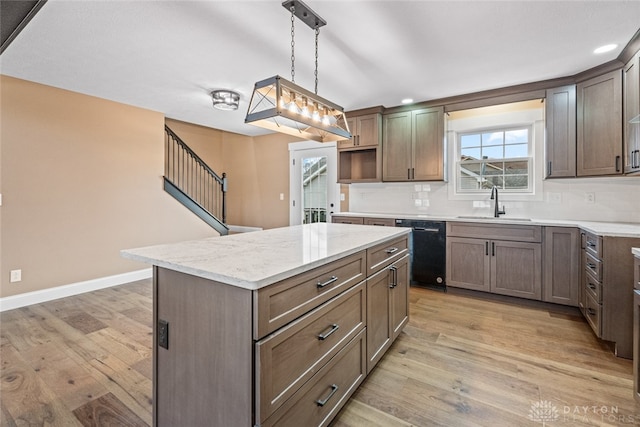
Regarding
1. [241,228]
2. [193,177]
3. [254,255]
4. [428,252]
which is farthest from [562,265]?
[193,177]

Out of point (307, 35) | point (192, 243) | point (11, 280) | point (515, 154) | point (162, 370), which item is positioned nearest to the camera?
point (162, 370)

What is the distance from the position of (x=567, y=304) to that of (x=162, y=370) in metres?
3.63

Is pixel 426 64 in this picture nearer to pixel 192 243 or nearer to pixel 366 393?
pixel 192 243

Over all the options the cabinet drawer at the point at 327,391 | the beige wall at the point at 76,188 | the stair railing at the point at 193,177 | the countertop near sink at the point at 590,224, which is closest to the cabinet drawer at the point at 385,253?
the cabinet drawer at the point at 327,391

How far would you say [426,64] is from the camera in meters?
2.94

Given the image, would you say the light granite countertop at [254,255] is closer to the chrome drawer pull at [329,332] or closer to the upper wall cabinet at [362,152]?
the chrome drawer pull at [329,332]

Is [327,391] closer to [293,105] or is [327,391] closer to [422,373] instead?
[422,373]

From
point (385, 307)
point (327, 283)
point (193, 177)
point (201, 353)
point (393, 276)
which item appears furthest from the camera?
point (193, 177)

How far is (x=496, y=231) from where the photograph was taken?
3.36m

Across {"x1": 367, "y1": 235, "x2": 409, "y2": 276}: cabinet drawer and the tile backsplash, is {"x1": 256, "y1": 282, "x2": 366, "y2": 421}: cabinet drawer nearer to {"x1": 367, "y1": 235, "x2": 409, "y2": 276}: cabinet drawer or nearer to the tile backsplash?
{"x1": 367, "y1": 235, "x2": 409, "y2": 276}: cabinet drawer

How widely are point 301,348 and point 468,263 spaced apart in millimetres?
2916

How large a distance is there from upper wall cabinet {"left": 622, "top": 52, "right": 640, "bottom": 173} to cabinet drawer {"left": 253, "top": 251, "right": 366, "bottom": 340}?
2.76m

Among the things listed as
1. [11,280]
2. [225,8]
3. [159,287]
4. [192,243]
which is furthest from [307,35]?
[11,280]

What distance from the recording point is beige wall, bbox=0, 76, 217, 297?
322 centimetres
